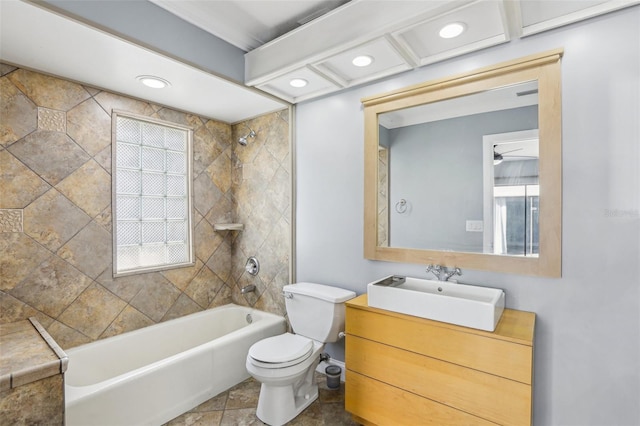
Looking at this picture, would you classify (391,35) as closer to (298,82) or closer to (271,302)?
(298,82)

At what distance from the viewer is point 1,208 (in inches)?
76.7

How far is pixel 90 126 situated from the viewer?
231 centimetres

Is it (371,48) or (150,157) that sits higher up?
(371,48)

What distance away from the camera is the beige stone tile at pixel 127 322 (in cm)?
241

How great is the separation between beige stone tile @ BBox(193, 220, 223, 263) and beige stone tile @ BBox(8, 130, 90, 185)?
3.48 feet

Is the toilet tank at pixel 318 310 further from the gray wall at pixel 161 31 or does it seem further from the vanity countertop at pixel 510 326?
the gray wall at pixel 161 31

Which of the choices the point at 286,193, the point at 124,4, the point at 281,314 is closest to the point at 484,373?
the point at 281,314

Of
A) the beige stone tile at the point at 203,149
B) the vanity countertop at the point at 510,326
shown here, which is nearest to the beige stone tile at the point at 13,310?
the beige stone tile at the point at 203,149

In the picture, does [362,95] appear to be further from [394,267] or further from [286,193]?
[394,267]

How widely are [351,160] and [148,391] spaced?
2.03 metres

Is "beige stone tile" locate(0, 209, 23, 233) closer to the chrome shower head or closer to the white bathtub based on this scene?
the white bathtub

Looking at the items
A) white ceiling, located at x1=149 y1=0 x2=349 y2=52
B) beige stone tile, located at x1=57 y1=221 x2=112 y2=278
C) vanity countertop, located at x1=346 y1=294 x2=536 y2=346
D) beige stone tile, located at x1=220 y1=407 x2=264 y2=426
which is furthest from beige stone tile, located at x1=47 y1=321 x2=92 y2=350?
white ceiling, located at x1=149 y1=0 x2=349 y2=52

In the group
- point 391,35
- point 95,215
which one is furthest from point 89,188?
point 391,35

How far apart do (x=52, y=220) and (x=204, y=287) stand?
1319 millimetres
